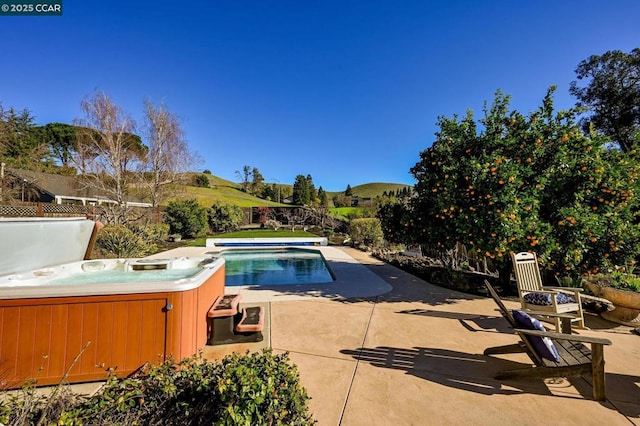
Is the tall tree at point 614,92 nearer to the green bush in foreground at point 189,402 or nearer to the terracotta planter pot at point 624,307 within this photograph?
the terracotta planter pot at point 624,307

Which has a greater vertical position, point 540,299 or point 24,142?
point 24,142

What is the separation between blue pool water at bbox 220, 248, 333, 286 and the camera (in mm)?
8544

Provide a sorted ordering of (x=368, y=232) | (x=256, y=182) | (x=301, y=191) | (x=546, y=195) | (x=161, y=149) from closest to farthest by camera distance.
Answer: (x=546, y=195) < (x=368, y=232) < (x=161, y=149) < (x=301, y=191) < (x=256, y=182)

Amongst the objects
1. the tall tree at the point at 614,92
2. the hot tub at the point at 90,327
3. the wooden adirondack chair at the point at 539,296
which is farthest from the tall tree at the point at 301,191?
the hot tub at the point at 90,327

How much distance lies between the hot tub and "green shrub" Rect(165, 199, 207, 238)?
555 inches

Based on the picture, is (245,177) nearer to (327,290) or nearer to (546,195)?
(327,290)

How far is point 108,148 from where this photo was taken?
48.1 ft

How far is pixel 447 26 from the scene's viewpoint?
781cm

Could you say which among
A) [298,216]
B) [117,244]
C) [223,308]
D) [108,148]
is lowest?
[223,308]

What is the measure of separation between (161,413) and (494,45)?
10.8 meters

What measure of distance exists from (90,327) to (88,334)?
66mm

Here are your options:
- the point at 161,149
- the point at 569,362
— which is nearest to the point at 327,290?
the point at 569,362

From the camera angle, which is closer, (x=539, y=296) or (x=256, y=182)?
(x=539, y=296)

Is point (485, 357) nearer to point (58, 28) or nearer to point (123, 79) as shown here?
point (58, 28)
